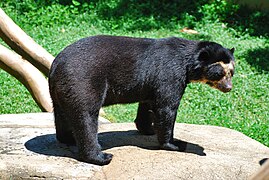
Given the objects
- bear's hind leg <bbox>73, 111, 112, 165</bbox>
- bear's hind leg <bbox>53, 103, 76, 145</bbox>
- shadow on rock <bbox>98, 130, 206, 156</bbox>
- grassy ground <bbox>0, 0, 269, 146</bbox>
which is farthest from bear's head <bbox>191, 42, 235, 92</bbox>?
grassy ground <bbox>0, 0, 269, 146</bbox>

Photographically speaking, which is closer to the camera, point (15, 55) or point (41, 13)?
point (15, 55)

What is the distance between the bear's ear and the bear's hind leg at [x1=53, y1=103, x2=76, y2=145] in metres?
1.40

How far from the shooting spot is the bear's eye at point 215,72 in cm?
527

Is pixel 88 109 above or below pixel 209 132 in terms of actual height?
above

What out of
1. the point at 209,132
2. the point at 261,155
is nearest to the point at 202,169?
the point at 261,155

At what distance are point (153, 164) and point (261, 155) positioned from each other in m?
1.20

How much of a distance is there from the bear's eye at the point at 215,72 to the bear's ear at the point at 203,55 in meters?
0.10

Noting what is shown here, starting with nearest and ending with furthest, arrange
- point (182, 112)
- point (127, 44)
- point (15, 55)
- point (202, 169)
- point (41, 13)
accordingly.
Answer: point (202, 169) → point (127, 44) → point (15, 55) → point (182, 112) → point (41, 13)

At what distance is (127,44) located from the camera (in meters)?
5.16

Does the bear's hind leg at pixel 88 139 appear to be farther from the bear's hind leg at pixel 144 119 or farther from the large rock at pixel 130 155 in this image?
the bear's hind leg at pixel 144 119

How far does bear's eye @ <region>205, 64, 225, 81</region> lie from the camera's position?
5.27 meters

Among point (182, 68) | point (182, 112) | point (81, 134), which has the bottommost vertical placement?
point (182, 112)

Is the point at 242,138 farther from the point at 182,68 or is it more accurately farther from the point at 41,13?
the point at 41,13

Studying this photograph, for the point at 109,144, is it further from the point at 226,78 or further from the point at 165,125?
the point at 226,78
